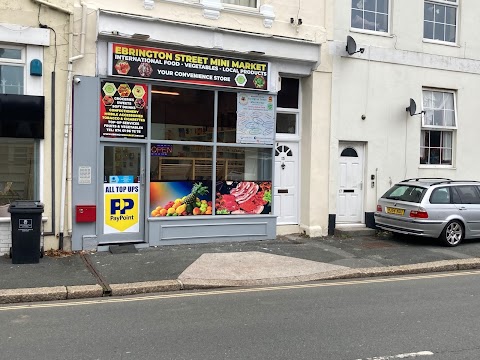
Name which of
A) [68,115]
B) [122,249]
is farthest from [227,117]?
[122,249]

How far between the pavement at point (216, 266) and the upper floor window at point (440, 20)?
6048mm

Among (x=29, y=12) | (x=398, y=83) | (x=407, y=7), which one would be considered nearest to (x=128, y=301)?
(x=29, y=12)

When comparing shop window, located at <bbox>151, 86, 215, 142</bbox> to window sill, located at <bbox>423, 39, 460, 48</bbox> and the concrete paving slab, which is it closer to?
the concrete paving slab

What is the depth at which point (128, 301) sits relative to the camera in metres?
6.68

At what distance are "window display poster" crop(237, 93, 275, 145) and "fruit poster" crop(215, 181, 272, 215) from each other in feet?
3.36

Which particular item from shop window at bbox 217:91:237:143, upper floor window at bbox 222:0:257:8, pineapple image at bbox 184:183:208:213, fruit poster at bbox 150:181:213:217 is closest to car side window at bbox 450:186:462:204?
shop window at bbox 217:91:237:143

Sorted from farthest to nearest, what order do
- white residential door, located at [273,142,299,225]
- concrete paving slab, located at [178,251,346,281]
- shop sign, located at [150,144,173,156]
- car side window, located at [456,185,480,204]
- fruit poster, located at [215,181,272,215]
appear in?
white residential door, located at [273,142,299,225], car side window, located at [456,185,480,204], fruit poster, located at [215,181,272,215], shop sign, located at [150,144,173,156], concrete paving slab, located at [178,251,346,281]

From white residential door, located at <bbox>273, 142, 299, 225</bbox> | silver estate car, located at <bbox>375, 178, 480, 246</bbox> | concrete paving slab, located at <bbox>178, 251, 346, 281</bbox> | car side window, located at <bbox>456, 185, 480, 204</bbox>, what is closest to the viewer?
concrete paving slab, located at <bbox>178, 251, 346, 281</bbox>

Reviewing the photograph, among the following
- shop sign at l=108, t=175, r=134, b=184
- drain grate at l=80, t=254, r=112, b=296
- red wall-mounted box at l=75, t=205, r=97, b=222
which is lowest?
drain grate at l=80, t=254, r=112, b=296

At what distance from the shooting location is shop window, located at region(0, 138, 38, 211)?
364 inches

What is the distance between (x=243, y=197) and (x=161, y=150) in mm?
2253

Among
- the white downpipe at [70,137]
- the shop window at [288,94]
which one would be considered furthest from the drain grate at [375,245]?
the white downpipe at [70,137]

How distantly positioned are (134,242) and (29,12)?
500 centimetres

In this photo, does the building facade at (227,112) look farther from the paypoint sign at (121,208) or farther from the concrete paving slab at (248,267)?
the concrete paving slab at (248,267)
